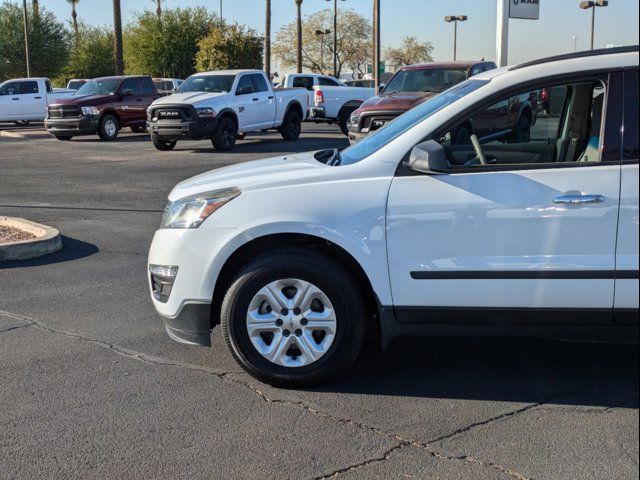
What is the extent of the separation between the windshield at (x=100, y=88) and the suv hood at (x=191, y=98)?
4.82 m

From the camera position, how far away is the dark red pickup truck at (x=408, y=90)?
14609 mm

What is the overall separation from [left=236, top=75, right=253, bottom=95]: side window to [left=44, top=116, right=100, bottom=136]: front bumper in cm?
538

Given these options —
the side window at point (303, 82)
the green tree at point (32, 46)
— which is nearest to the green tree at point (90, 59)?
the green tree at point (32, 46)

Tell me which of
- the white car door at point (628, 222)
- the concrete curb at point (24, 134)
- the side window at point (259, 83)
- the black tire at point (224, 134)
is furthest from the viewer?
the concrete curb at point (24, 134)

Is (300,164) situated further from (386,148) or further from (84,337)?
(84,337)

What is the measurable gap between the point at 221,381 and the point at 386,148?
5.58ft

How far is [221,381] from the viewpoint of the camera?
4691mm

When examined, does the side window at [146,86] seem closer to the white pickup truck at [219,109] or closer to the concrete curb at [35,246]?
the white pickup truck at [219,109]

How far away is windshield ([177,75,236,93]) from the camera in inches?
774

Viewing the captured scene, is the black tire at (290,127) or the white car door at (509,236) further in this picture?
the black tire at (290,127)

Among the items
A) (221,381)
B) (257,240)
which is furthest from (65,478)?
(257,240)

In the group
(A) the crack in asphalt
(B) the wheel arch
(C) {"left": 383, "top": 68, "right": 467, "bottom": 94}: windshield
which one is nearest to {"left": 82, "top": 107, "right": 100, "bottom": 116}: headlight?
(C) {"left": 383, "top": 68, "right": 467, "bottom": 94}: windshield

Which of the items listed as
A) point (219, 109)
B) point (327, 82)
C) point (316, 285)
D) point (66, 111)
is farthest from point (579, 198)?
point (327, 82)

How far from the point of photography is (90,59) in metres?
51.8
